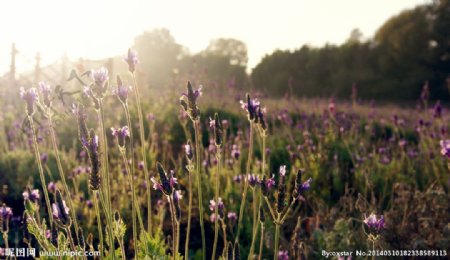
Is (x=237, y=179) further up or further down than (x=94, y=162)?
further down

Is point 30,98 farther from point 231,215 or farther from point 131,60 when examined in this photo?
point 231,215

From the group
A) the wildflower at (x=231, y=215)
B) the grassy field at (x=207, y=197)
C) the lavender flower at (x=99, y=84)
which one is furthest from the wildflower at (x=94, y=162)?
the wildflower at (x=231, y=215)

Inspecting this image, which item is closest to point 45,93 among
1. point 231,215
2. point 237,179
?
point 231,215

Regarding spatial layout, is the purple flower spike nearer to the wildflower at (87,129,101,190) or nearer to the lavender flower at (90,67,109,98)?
the lavender flower at (90,67,109,98)

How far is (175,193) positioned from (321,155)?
119 inches

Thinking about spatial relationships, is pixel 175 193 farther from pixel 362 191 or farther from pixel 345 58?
pixel 345 58

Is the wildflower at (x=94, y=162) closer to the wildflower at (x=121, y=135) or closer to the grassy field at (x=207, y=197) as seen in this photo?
the grassy field at (x=207, y=197)

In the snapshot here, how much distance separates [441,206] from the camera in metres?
2.85

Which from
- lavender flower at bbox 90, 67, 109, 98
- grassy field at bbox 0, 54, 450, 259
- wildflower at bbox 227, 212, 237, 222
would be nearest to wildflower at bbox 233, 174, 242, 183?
grassy field at bbox 0, 54, 450, 259

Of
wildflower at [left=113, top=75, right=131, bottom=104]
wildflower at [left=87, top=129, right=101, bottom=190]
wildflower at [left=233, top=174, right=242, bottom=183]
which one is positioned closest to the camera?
wildflower at [left=87, top=129, right=101, bottom=190]

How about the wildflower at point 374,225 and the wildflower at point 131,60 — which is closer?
the wildflower at point 131,60

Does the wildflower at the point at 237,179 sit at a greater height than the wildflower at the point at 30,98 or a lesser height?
lesser

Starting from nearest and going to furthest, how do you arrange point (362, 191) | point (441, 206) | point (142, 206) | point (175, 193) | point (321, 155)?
point (175, 193) < point (441, 206) < point (142, 206) < point (362, 191) < point (321, 155)

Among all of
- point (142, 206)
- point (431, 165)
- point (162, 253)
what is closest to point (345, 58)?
point (431, 165)
